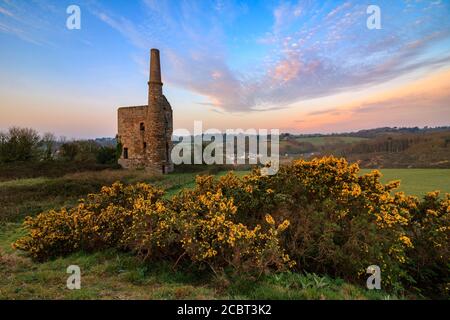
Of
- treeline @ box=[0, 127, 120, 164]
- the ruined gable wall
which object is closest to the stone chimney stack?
the ruined gable wall

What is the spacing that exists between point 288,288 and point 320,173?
3.47 m

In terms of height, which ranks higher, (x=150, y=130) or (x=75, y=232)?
(x=150, y=130)

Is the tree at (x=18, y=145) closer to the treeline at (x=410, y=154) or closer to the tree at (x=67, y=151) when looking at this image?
the tree at (x=67, y=151)

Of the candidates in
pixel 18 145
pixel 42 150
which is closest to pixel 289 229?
pixel 18 145

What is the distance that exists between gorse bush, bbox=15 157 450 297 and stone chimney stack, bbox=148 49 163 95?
21.1 m

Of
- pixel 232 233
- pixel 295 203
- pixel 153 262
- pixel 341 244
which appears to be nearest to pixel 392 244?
pixel 341 244

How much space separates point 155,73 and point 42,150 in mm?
20969

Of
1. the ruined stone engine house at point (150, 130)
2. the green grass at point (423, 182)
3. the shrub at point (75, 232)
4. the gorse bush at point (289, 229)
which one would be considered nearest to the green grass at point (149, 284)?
the gorse bush at point (289, 229)

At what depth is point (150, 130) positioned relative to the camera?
88.4ft

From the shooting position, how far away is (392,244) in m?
5.29

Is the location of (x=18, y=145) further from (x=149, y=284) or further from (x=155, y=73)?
(x=149, y=284)

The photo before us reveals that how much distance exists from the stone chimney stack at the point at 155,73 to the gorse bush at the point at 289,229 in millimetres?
21139

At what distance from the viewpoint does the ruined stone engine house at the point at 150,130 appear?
1049 inches
